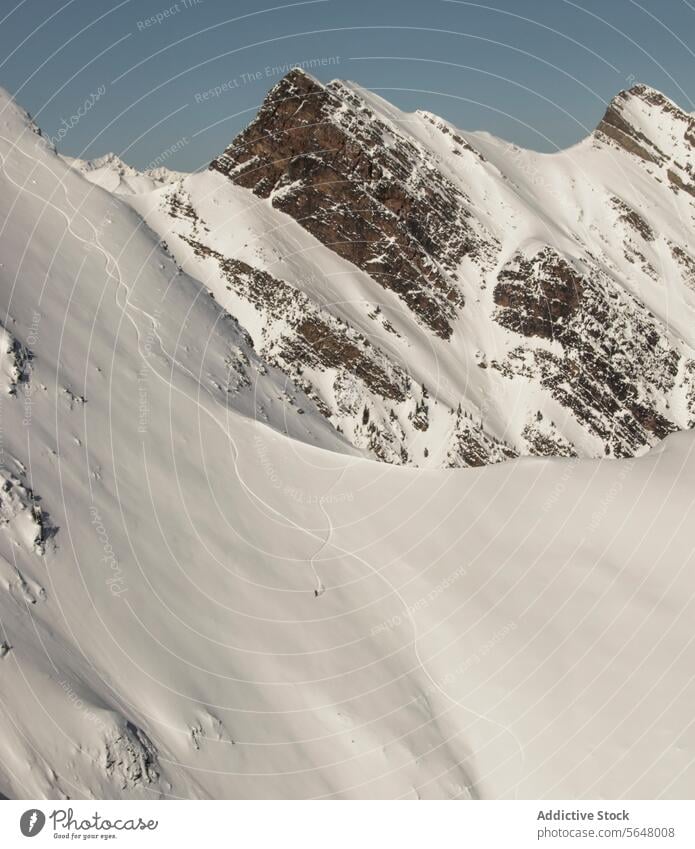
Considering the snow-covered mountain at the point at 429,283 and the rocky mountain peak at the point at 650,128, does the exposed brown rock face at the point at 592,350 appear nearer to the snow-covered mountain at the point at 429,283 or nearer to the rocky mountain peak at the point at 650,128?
the snow-covered mountain at the point at 429,283

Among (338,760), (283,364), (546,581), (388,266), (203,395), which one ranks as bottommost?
(338,760)

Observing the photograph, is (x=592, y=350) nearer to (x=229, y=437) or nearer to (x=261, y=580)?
(x=229, y=437)

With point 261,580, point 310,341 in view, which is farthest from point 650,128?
point 261,580

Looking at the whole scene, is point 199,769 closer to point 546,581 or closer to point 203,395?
point 546,581

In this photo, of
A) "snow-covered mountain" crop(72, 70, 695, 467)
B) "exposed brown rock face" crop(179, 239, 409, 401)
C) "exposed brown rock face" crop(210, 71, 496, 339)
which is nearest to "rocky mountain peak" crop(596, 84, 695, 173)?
"snow-covered mountain" crop(72, 70, 695, 467)

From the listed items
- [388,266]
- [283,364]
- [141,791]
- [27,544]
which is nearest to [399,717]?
[141,791]

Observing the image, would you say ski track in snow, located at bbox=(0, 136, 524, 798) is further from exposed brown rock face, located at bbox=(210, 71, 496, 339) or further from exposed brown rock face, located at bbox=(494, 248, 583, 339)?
exposed brown rock face, located at bbox=(494, 248, 583, 339)
